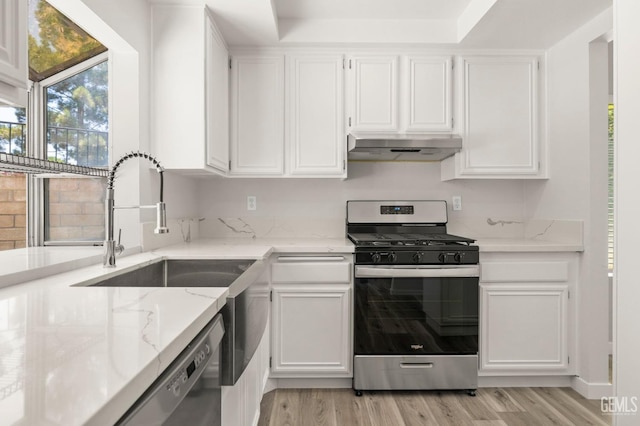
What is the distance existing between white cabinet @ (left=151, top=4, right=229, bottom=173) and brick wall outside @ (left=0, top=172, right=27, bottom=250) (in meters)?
0.70

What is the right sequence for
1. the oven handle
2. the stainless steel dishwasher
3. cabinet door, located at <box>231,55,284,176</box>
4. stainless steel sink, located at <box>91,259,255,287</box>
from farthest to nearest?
1. cabinet door, located at <box>231,55,284,176</box>
2. the oven handle
3. stainless steel sink, located at <box>91,259,255,287</box>
4. the stainless steel dishwasher

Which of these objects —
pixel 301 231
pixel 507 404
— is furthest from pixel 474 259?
pixel 301 231

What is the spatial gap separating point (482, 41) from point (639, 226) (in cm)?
178

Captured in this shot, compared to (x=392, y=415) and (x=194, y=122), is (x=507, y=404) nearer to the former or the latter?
(x=392, y=415)

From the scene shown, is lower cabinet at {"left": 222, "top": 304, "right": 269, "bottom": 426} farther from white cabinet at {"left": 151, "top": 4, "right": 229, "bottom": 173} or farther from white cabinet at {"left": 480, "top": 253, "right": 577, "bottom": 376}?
white cabinet at {"left": 480, "top": 253, "right": 577, "bottom": 376}

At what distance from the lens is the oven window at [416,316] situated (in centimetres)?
224

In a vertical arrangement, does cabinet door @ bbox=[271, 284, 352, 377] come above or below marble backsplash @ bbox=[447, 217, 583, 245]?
below

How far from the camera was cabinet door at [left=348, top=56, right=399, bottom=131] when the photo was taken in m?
2.57

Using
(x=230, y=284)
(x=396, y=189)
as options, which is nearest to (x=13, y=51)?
(x=230, y=284)

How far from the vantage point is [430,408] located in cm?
212

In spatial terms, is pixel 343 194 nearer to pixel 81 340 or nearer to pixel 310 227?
pixel 310 227

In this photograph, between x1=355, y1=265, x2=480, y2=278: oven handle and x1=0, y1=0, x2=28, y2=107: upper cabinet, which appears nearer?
x1=0, y1=0, x2=28, y2=107: upper cabinet

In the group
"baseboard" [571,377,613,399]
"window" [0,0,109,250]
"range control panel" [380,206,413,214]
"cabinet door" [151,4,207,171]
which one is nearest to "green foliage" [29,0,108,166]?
"window" [0,0,109,250]

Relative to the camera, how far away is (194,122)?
2.11m
